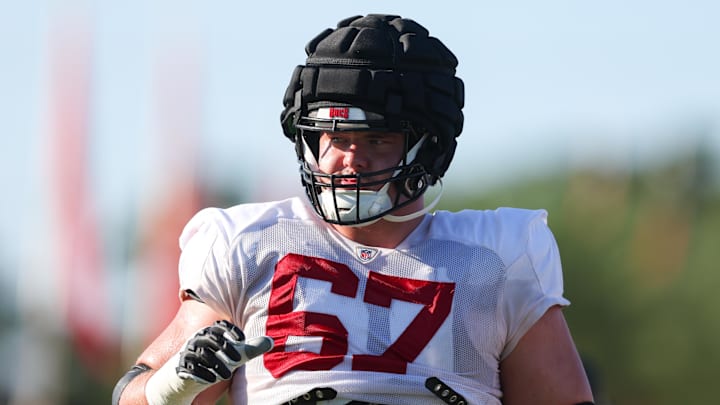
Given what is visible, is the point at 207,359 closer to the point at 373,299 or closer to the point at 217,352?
the point at 217,352

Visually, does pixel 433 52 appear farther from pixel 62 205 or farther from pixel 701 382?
pixel 701 382

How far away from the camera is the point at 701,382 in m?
23.8

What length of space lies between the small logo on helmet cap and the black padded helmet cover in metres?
0.30

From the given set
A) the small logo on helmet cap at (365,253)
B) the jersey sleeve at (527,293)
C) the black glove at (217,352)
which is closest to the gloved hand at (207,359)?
the black glove at (217,352)

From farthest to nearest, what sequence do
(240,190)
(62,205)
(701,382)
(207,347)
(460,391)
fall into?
(240,190) → (701,382) → (62,205) → (460,391) → (207,347)

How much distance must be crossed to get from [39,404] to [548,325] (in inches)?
674

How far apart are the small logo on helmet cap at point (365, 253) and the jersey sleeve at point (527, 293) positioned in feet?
1.38

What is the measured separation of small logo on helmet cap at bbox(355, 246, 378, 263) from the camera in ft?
15.8

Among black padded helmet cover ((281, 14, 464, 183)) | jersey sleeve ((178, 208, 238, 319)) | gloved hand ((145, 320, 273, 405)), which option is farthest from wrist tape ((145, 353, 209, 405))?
black padded helmet cover ((281, 14, 464, 183))

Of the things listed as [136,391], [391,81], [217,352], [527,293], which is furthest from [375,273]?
[136,391]

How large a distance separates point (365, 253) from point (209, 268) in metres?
0.48

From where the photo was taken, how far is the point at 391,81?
4840mm

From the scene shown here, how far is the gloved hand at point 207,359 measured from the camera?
14.0 ft

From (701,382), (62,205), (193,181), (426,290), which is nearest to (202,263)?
(426,290)
